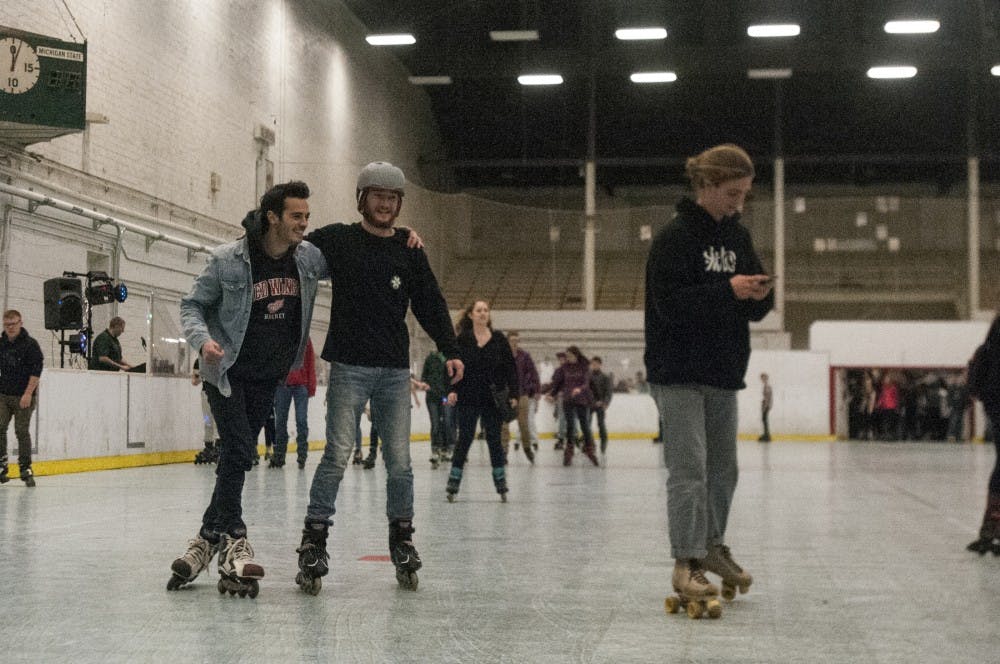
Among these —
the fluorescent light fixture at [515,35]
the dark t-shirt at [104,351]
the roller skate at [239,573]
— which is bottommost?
the roller skate at [239,573]

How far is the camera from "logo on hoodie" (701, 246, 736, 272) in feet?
15.1

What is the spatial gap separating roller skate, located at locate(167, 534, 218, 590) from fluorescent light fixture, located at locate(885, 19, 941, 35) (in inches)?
915

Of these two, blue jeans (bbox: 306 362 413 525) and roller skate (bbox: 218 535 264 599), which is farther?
blue jeans (bbox: 306 362 413 525)

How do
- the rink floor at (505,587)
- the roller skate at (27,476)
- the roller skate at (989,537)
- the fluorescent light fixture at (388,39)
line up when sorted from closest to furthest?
the rink floor at (505,587) < the roller skate at (989,537) < the roller skate at (27,476) < the fluorescent light fixture at (388,39)

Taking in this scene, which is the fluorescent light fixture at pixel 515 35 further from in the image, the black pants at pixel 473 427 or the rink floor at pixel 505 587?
the rink floor at pixel 505 587

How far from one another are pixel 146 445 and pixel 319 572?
1152 centimetres

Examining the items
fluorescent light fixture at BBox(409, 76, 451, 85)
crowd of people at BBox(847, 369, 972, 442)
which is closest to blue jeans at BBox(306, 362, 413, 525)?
crowd of people at BBox(847, 369, 972, 442)

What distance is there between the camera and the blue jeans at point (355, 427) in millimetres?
5133

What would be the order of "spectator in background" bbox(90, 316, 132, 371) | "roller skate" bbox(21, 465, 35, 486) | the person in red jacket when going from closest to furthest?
"roller skate" bbox(21, 465, 35, 486), the person in red jacket, "spectator in background" bbox(90, 316, 132, 371)

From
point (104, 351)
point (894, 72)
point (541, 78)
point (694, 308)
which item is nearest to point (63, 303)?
point (104, 351)

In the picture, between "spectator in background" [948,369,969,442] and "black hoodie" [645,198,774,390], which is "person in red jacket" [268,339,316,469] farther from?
"spectator in background" [948,369,969,442]

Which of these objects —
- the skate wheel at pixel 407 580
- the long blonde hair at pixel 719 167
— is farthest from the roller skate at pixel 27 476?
the long blonde hair at pixel 719 167

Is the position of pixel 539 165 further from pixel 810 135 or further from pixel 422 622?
pixel 422 622

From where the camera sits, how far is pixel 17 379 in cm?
1175
